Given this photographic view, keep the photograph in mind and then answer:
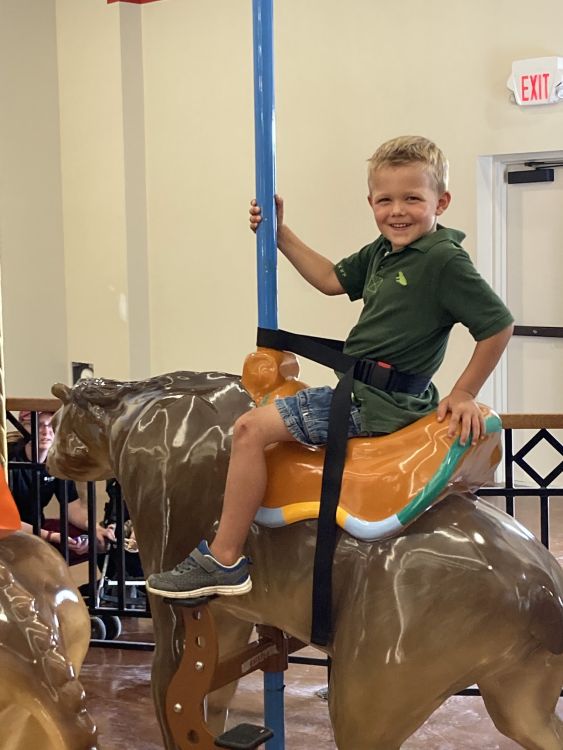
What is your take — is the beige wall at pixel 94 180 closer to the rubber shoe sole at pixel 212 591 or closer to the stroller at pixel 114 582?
the stroller at pixel 114 582

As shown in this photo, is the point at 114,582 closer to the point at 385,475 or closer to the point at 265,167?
the point at 265,167

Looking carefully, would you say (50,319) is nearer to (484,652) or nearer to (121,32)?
(121,32)

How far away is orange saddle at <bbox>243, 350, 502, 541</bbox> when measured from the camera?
1931 millimetres

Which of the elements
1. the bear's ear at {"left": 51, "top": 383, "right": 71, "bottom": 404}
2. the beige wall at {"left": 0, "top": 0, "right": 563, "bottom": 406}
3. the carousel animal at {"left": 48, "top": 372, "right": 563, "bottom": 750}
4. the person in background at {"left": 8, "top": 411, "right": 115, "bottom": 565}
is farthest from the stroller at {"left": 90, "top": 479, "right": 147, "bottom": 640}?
the beige wall at {"left": 0, "top": 0, "right": 563, "bottom": 406}

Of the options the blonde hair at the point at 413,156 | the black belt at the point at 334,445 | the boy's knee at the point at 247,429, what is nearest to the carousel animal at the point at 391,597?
the black belt at the point at 334,445

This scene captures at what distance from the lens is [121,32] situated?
291 inches

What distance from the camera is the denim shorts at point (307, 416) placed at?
6.69 ft

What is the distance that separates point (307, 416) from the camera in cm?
204

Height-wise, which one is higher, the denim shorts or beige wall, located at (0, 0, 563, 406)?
beige wall, located at (0, 0, 563, 406)

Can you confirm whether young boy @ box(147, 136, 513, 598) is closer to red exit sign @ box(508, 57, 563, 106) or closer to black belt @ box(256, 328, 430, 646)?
black belt @ box(256, 328, 430, 646)

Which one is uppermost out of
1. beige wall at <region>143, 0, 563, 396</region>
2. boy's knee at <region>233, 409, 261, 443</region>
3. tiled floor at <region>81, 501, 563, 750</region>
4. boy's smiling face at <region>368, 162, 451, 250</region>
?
beige wall at <region>143, 0, 563, 396</region>

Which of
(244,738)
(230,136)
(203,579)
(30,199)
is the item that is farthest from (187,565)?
(30,199)

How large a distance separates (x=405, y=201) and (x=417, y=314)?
0.24m

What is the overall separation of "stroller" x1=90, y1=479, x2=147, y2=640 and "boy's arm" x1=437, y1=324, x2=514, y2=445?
2.18 m
